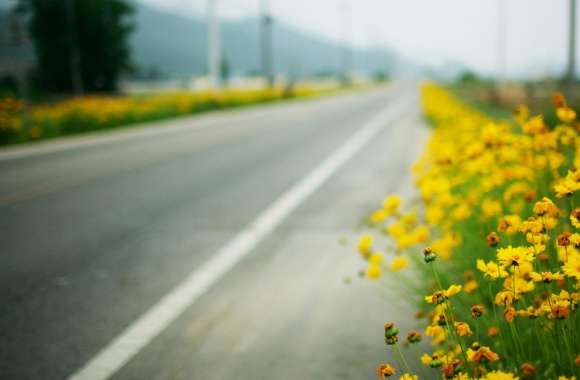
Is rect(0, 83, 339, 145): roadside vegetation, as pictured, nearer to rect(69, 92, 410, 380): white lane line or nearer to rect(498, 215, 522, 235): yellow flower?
rect(69, 92, 410, 380): white lane line

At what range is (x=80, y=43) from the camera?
39406 mm

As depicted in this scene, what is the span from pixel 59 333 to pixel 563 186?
105 inches

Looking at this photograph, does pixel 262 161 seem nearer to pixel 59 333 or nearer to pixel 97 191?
pixel 97 191

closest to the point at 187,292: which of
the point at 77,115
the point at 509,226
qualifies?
the point at 509,226

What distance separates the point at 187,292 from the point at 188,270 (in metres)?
0.46

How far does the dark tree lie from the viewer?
39.5 meters

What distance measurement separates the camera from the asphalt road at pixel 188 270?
2.79 meters

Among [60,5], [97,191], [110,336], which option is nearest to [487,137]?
[110,336]

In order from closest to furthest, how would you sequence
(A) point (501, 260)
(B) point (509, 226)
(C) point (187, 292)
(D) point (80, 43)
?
1. (A) point (501, 260)
2. (B) point (509, 226)
3. (C) point (187, 292)
4. (D) point (80, 43)

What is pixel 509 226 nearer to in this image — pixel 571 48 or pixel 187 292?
pixel 187 292

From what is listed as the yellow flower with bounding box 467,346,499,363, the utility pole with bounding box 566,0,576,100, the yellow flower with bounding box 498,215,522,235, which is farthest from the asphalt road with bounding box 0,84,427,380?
the utility pole with bounding box 566,0,576,100

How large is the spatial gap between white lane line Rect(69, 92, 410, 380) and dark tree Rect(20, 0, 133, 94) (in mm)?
36138

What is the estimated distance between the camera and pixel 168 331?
3.06 metres

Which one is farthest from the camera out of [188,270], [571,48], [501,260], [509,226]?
[571,48]
